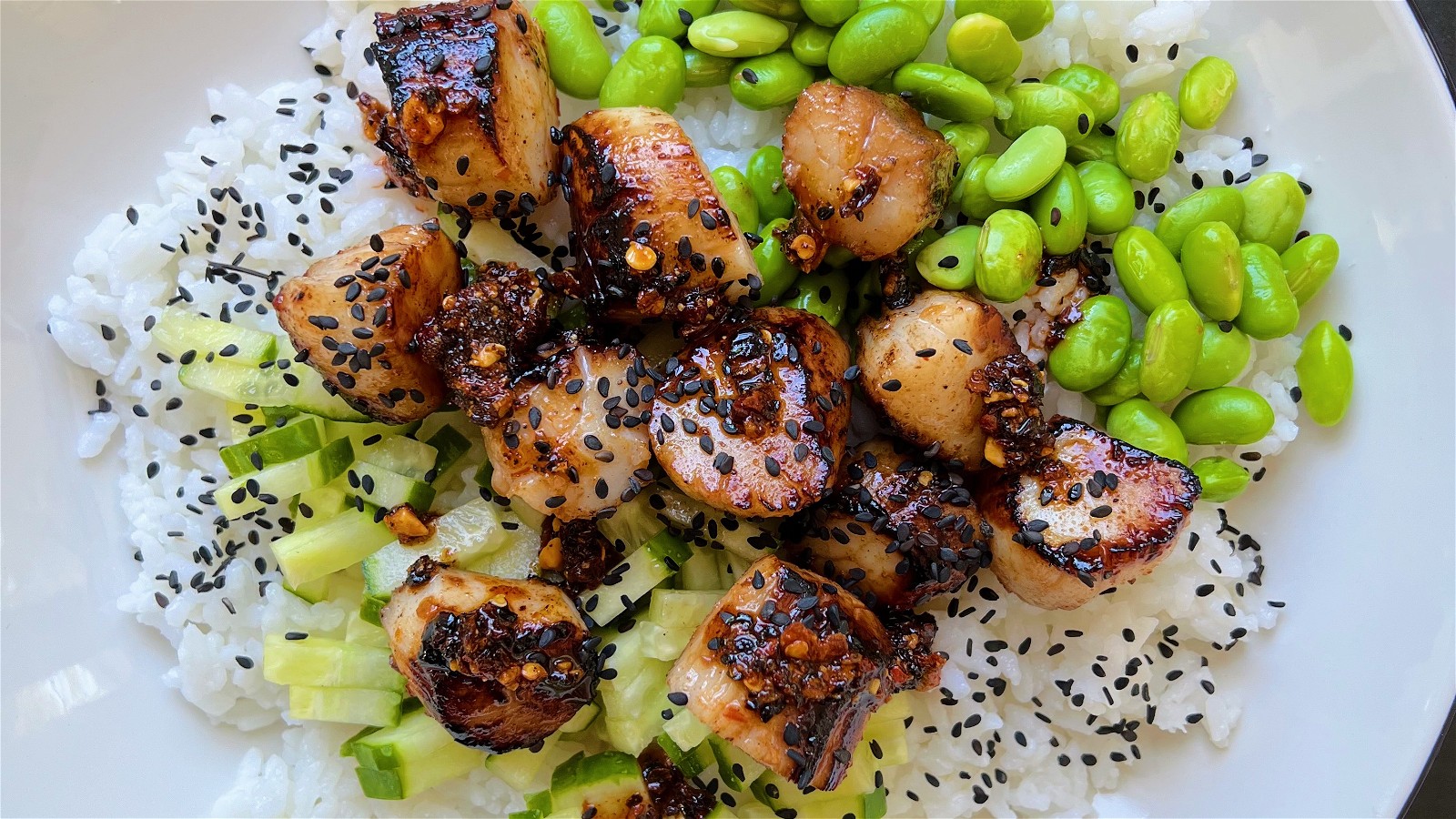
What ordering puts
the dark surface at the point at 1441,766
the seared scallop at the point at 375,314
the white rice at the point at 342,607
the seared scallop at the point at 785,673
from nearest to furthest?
the seared scallop at the point at 785,673
the seared scallop at the point at 375,314
the white rice at the point at 342,607
the dark surface at the point at 1441,766

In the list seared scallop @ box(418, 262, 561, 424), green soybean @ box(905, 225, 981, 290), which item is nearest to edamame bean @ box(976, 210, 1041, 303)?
green soybean @ box(905, 225, 981, 290)

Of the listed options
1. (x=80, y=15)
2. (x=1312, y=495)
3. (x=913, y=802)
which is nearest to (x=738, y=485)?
(x=913, y=802)

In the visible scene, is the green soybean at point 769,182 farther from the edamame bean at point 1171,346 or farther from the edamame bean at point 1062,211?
the edamame bean at point 1171,346

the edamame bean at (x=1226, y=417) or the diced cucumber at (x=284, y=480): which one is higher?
the edamame bean at (x=1226, y=417)

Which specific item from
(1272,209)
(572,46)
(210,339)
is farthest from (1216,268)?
(210,339)

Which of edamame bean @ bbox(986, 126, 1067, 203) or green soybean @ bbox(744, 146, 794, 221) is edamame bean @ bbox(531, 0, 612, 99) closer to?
green soybean @ bbox(744, 146, 794, 221)

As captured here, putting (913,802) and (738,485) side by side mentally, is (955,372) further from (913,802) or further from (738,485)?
(913,802)

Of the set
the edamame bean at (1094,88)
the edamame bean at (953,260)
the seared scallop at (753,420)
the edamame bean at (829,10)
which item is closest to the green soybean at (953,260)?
the edamame bean at (953,260)

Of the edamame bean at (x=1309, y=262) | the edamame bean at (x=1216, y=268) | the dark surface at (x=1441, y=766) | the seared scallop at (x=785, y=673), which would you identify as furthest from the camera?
the dark surface at (x=1441, y=766)

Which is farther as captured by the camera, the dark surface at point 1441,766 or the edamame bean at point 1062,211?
the dark surface at point 1441,766

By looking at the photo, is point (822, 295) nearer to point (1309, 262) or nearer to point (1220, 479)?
point (1220, 479)
